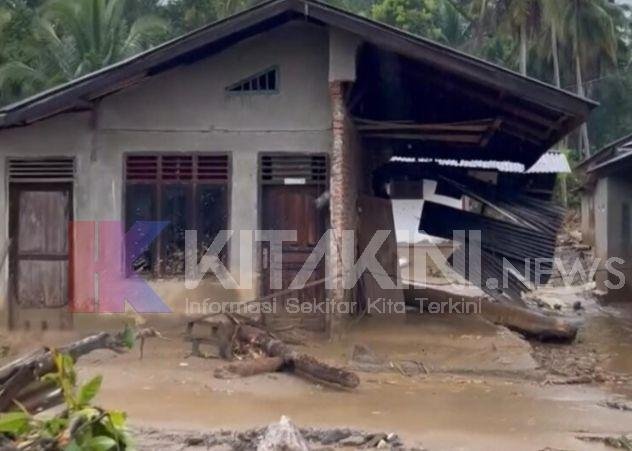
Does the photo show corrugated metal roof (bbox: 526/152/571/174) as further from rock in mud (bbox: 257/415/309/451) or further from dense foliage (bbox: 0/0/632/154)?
dense foliage (bbox: 0/0/632/154)

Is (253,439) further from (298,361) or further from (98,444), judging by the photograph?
(298,361)

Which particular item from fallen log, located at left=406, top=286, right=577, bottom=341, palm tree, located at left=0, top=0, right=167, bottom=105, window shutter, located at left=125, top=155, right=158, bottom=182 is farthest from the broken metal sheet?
palm tree, located at left=0, top=0, right=167, bottom=105

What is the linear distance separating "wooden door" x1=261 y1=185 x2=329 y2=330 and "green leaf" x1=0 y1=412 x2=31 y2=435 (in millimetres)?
8275

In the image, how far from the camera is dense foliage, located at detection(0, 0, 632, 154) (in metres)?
28.9

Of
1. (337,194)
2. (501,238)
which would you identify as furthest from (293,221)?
(501,238)

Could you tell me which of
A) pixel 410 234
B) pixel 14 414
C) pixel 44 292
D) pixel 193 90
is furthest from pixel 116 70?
pixel 410 234

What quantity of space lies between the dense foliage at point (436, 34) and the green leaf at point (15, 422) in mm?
24805

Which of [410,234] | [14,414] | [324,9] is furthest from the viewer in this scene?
[410,234]

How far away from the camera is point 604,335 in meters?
15.0

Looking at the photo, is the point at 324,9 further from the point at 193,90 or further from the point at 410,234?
the point at 410,234

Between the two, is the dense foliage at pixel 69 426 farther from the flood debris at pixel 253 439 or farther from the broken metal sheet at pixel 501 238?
the broken metal sheet at pixel 501 238

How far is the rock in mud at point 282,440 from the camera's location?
657cm

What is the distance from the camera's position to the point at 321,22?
12.1m

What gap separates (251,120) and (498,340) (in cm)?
446
